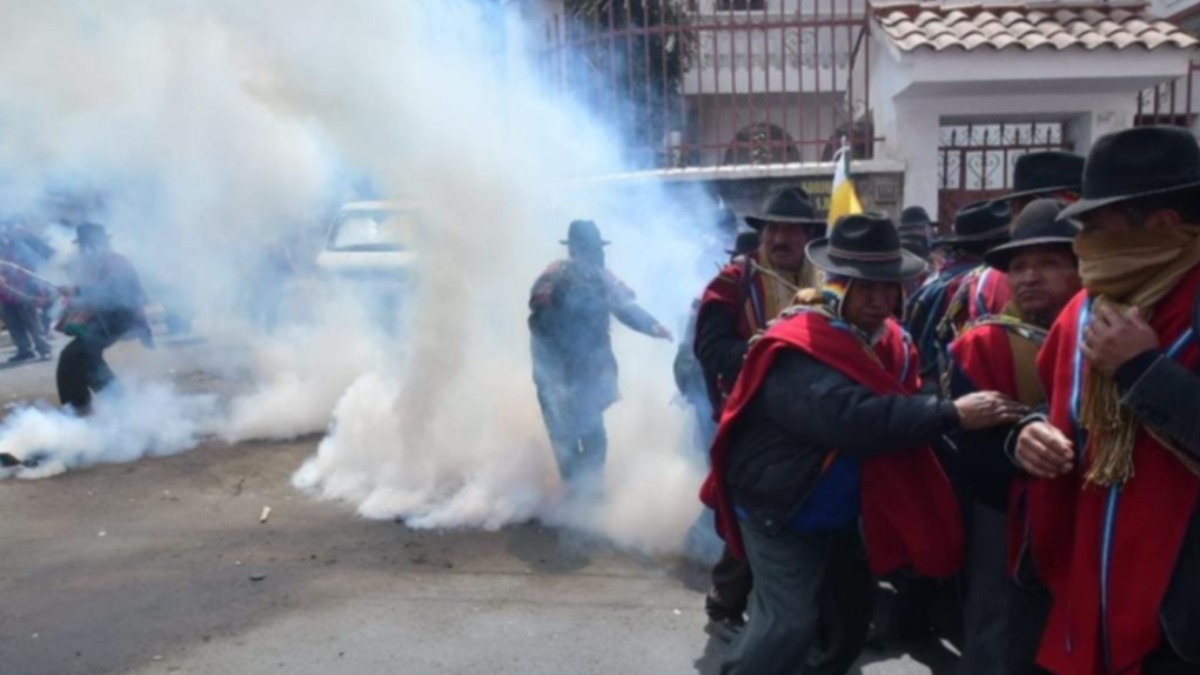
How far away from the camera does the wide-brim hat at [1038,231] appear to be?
9.18 ft

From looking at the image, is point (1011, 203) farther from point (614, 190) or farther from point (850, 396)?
point (614, 190)

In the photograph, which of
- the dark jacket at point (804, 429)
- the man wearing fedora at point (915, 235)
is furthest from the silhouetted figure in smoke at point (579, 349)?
the dark jacket at point (804, 429)

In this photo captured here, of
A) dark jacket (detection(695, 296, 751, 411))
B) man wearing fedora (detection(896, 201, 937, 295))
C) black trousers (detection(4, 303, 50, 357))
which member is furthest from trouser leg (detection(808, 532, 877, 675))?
black trousers (detection(4, 303, 50, 357))

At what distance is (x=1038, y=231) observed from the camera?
9.33 ft

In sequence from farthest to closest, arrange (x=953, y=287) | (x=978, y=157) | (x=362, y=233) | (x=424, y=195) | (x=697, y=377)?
(x=362, y=233)
(x=978, y=157)
(x=424, y=195)
(x=697, y=377)
(x=953, y=287)

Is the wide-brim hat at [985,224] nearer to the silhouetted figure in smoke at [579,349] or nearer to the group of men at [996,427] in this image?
the group of men at [996,427]

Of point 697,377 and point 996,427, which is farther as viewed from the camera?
point 697,377

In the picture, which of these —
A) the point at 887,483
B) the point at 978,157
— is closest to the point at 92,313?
the point at 887,483

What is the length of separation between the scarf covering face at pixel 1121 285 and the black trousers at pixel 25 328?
45.7 feet

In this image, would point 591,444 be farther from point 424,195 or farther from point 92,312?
point 92,312

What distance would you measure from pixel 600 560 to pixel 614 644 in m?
1.05

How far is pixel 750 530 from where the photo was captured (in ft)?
10.4

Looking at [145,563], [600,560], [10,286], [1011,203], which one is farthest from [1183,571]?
[10,286]

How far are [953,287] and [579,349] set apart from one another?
2592 mm
